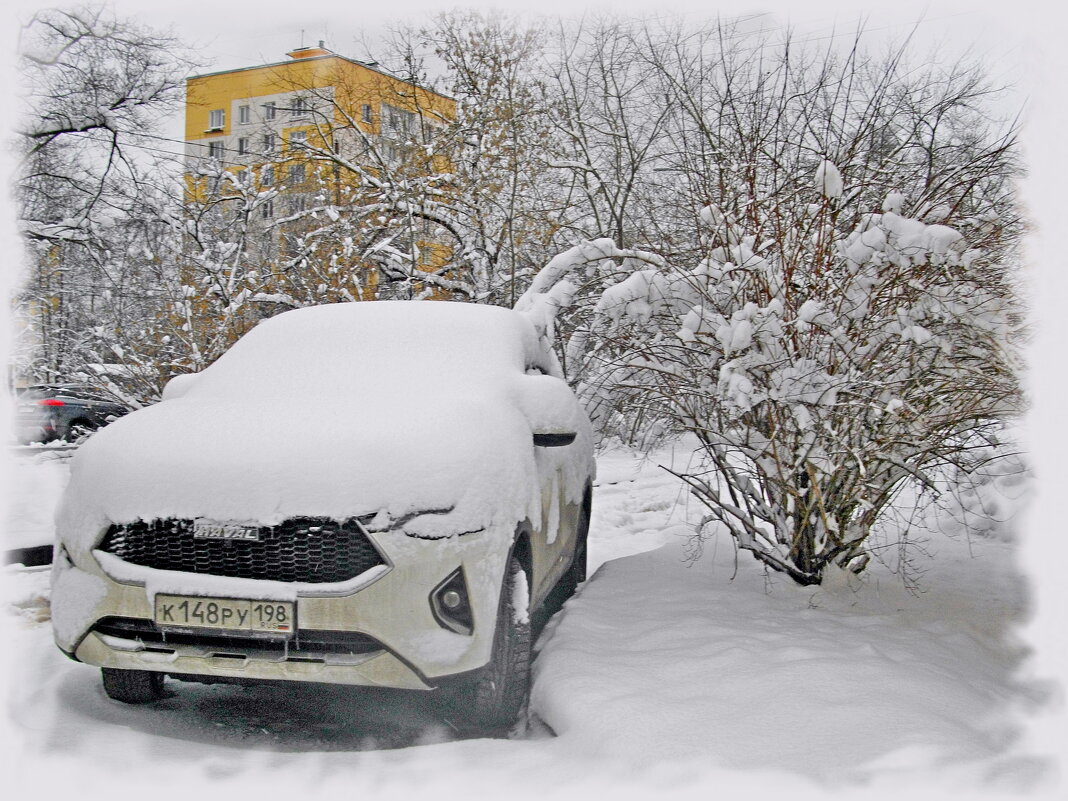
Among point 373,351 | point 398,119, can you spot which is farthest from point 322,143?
point 373,351

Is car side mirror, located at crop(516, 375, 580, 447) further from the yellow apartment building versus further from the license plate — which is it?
the yellow apartment building

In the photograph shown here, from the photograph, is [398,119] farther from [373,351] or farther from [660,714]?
[660,714]

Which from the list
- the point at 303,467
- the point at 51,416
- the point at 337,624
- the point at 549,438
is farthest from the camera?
the point at 51,416

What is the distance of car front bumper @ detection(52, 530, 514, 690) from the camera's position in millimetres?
2842

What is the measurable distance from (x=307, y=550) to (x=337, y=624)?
0.26 m

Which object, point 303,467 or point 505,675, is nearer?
point 303,467

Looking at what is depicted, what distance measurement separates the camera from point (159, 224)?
14922 millimetres

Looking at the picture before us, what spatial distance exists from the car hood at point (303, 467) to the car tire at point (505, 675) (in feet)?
1.11

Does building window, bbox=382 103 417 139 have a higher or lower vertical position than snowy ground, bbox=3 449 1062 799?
higher

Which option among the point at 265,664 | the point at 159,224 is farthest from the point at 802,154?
the point at 159,224

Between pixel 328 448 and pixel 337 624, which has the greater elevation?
pixel 328 448

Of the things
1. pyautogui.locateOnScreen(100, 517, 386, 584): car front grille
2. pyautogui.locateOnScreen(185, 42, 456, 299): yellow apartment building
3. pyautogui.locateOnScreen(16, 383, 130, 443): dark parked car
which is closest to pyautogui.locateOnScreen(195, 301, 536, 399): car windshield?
pyautogui.locateOnScreen(100, 517, 386, 584): car front grille

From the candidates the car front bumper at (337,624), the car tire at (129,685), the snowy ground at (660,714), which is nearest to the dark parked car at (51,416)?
the snowy ground at (660,714)

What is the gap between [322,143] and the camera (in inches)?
570
